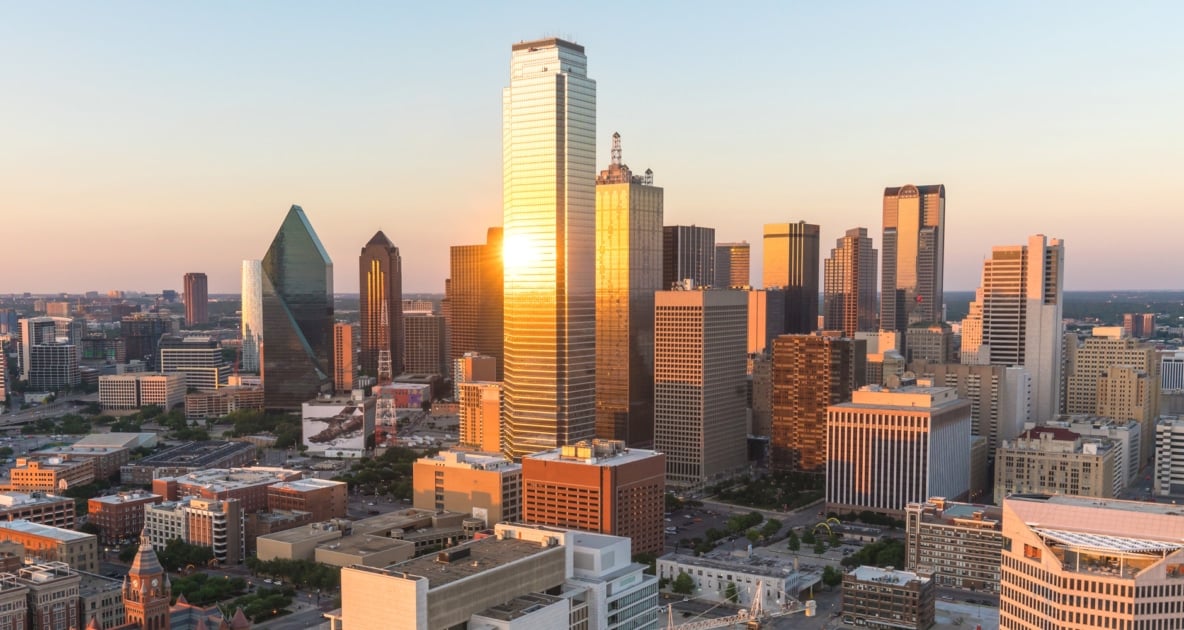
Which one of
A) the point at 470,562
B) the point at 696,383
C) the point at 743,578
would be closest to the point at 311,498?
the point at 743,578

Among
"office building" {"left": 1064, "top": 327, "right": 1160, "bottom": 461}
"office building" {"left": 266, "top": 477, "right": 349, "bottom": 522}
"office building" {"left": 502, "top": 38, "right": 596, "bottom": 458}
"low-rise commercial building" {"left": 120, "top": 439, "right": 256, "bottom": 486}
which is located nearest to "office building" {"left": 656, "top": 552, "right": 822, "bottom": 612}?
"office building" {"left": 502, "top": 38, "right": 596, "bottom": 458}

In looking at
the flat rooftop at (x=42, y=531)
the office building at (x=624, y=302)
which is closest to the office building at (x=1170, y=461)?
the office building at (x=624, y=302)

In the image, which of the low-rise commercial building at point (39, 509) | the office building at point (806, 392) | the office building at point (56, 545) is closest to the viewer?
the office building at point (56, 545)

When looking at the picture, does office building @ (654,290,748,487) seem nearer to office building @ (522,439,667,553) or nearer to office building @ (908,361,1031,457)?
office building @ (908,361,1031,457)

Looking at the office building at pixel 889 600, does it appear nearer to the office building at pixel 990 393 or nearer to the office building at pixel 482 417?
the office building at pixel 482 417

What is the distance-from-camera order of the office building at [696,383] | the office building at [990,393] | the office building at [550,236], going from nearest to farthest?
1. the office building at [550,236]
2. the office building at [696,383]
3. the office building at [990,393]

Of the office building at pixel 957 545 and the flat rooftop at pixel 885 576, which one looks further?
the office building at pixel 957 545

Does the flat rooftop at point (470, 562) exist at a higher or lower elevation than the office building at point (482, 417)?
higher
